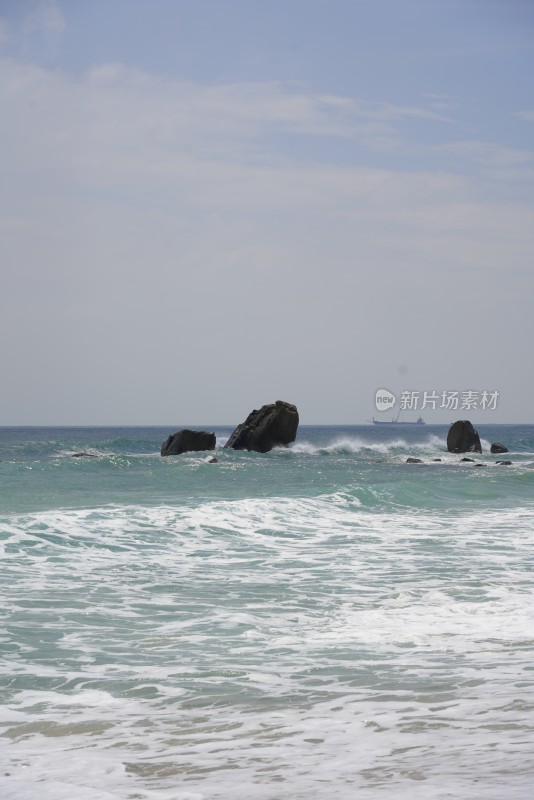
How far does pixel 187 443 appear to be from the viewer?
5141cm

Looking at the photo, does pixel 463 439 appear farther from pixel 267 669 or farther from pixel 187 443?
pixel 267 669

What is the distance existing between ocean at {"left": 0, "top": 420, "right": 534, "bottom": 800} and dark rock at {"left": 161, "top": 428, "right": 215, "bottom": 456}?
31.8 metres

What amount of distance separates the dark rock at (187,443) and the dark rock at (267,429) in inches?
81.8

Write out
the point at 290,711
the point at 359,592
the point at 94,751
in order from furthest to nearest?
the point at 359,592, the point at 290,711, the point at 94,751

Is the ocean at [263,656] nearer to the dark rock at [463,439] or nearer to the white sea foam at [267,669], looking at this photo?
the white sea foam at [267,669]

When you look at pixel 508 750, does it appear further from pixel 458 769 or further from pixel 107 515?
pixel 107 515

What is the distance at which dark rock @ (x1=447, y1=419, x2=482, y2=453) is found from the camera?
60.7 metres

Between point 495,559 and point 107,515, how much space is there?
8539 mm

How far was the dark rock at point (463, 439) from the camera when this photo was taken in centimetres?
6066

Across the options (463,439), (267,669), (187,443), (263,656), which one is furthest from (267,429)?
(267,669)

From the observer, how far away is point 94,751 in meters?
5.48

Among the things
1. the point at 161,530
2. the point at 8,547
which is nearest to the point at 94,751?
the point at 8,547

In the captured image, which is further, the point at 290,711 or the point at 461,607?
the point at 461,607

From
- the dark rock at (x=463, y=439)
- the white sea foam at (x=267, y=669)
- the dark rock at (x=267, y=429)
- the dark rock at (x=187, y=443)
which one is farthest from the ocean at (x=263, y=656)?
Answer: the dark rock at (x=463, y=439)
